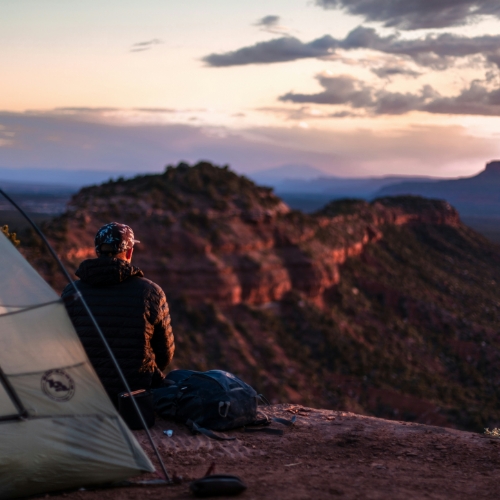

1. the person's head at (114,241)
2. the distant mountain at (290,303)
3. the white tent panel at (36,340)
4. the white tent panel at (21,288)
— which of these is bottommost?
the distant mountain at (290,303)

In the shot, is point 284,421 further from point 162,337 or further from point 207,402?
point 162,337

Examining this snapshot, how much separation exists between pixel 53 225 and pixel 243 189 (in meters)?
14.0

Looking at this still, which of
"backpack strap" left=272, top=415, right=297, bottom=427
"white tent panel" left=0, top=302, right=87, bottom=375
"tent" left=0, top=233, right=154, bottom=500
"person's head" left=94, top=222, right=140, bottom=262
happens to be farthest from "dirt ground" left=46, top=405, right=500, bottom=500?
"person's head" left=94, top=222, right=140, bottom=262

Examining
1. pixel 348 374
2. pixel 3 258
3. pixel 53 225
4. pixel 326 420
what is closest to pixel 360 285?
pixel 348 374

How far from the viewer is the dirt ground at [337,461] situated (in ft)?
16.5

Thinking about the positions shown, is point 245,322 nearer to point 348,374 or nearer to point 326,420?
point 348,374

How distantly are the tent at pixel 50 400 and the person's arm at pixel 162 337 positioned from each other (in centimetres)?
126

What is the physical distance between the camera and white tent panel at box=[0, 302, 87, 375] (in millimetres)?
5117

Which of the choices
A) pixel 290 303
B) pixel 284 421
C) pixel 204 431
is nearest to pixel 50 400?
pixel 204 431

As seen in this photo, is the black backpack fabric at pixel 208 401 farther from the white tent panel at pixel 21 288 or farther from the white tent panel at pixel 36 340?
the white tent panel at pixel 21 288

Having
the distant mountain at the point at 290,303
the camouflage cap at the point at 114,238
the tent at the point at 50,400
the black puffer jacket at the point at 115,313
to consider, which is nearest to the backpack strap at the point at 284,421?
the black puffer jacket at the point at 115,313

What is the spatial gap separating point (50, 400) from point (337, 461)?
105 inches

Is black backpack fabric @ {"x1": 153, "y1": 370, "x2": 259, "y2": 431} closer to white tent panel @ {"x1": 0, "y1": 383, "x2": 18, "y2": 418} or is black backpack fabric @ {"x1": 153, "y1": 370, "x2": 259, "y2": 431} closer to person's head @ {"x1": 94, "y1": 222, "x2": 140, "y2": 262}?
person's head @ {"x1": 94, "y1": 222, "x2": 140, "y2": 262}

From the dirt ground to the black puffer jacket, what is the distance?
745 millimetres
